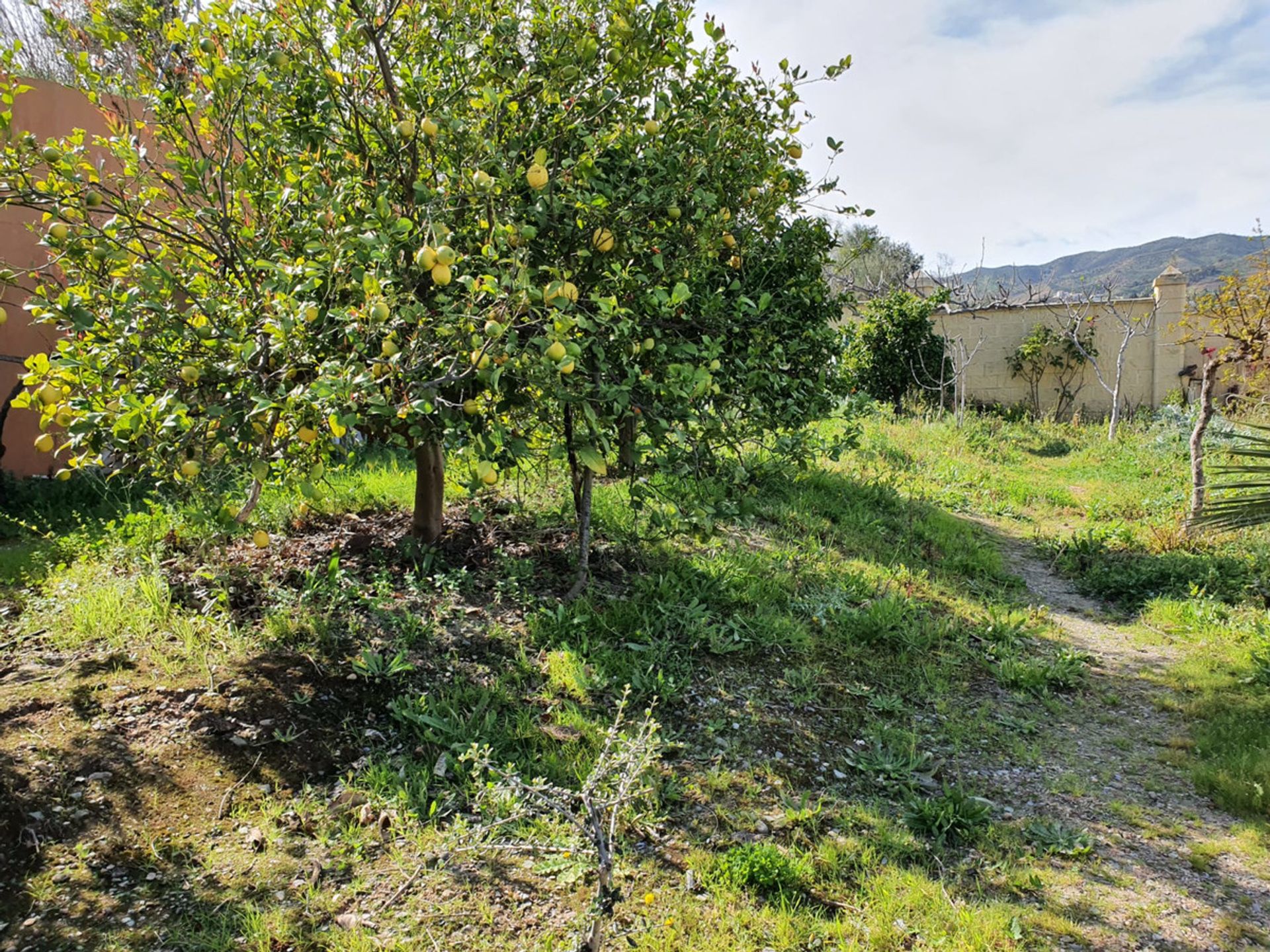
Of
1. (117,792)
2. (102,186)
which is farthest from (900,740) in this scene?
(102,186)

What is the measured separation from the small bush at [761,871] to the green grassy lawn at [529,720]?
0.01m

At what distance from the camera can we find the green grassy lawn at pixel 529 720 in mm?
2115

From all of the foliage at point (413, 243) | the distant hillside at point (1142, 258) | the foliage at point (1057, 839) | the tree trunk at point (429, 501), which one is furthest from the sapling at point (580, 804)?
the distant hillside at point (1142, 258)

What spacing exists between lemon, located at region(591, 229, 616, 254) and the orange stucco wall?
480 centimetres

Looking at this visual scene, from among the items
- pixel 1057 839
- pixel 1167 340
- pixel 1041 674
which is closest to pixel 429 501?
pixel 1057 839

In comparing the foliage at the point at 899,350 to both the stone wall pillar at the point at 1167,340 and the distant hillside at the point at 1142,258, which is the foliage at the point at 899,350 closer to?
the stone wall pillar at the point at 1167,340

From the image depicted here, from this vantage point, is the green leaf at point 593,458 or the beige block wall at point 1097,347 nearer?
the green leaf at point 593,458

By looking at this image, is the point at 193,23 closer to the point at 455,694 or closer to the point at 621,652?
the point at 455,694

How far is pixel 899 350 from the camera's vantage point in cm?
1225

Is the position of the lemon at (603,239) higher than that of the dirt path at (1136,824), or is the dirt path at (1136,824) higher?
the lemon at (603,239)

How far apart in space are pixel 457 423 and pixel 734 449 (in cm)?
109

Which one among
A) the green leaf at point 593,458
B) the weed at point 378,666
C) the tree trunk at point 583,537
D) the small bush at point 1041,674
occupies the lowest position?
the small bush at point 1041,674

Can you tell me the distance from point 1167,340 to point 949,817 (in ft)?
41.1

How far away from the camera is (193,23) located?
2.67 m
